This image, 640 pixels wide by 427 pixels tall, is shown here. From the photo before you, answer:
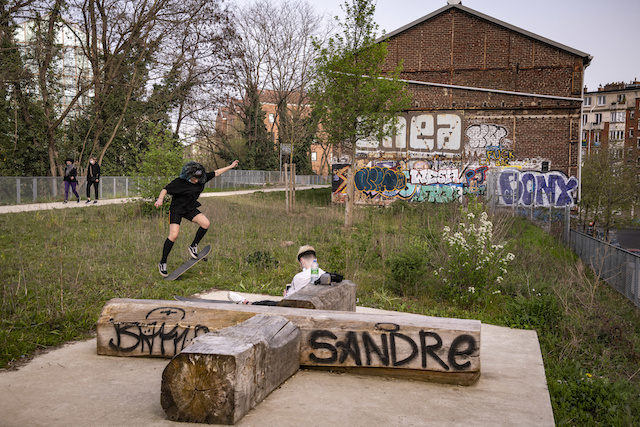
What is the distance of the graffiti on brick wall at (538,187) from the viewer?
26578 mm

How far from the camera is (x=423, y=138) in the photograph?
90.8 ft

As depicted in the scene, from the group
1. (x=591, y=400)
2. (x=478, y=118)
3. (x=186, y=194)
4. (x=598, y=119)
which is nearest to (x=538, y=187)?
(x=478, y=118)

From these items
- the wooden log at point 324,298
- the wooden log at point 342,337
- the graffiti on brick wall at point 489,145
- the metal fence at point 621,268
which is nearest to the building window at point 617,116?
the graffiti on brick wall at point 489,145

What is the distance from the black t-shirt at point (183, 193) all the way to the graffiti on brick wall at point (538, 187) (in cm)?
A: 2092

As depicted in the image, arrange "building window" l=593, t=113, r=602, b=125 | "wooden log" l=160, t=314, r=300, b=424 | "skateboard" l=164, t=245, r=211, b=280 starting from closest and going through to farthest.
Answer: "wooden log" l=160, t=314, r=300, b=424 < "skateboard" l=164, t=245, r=211, b=280 < "building window" l=593, t=113, r=602, b=125

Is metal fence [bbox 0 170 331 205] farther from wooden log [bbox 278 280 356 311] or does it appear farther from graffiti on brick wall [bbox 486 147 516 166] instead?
graffiti on brick wall [bbox 486 147 516 166]

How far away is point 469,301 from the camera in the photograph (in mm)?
8438

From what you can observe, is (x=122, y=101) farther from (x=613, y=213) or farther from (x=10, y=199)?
(x=613, y=213)

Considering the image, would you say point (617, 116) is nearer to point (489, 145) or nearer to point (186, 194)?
point (489, 145)

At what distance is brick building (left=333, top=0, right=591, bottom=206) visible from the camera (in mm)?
26609

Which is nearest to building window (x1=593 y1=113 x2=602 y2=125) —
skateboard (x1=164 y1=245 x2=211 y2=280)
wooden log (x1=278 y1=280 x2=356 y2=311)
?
skateboard (x1=164 y1=245 x2=211 y2=280)

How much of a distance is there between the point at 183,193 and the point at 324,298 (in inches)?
135

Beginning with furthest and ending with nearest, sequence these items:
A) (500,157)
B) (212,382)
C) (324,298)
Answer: (500,157)
(324,298)
(212,382)

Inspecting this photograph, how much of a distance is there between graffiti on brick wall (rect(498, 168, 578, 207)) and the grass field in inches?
450
